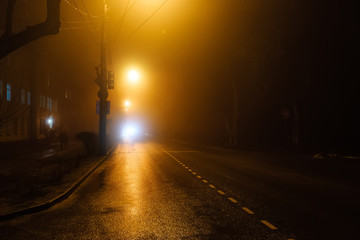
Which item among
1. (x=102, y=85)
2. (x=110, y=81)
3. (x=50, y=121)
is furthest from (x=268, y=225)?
(x=50, y=121)

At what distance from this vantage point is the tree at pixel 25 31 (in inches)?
372

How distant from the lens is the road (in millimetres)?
6504

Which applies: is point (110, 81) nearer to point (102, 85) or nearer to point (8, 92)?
point (102, 85)

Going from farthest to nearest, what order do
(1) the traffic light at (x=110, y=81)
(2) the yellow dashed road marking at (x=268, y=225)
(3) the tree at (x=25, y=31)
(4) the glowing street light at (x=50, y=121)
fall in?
(4) the glowing street light at (x=50, y=121) → (1) the traffic light at (x=110, y=81) → (3) the tree at (x=25, y=31) → (2) the yellow dashed road marking at (x=268, y=225)

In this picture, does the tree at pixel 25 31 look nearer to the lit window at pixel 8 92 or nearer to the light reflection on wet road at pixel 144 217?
the light reflection on wet road at pixel 144 217

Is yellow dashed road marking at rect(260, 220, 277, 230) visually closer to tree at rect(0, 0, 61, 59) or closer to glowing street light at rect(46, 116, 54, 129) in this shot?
tree at rect(0, 0, 61, 59)

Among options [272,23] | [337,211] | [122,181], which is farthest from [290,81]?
[337,211]

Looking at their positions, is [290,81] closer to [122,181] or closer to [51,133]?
[122,181]

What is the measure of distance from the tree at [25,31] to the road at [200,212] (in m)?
4.25

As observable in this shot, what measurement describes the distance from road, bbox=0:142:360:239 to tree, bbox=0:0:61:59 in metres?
4.25

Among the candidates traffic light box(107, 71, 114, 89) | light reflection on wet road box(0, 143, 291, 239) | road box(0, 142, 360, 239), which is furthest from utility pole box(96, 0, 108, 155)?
light reflection on wet road box(0, 143, 291, 239)

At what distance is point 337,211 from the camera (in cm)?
823

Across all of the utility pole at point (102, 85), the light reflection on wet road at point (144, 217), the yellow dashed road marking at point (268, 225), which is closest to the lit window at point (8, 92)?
the utility pole at point (102, 85)

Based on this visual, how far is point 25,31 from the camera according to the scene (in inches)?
378
